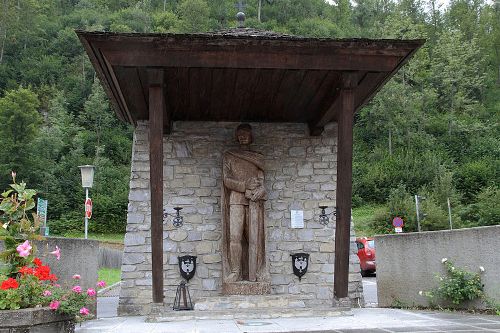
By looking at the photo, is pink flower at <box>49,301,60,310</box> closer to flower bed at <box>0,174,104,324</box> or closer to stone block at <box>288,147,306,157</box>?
flower bed at <box>0,174,104,324</box>

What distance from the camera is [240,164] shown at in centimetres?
750

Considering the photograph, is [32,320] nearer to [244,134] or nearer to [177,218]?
[177,218]

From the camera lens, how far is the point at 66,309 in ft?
15.7

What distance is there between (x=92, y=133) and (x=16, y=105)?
787 cm

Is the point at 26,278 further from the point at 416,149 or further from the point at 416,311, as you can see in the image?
the point at 416,149

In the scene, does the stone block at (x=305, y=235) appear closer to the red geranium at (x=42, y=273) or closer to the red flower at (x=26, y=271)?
the red geranium at (x=42, y=273)

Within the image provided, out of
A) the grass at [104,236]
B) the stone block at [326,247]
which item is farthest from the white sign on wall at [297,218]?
the grass at [104,236]

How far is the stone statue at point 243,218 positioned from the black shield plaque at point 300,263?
2.35 ft

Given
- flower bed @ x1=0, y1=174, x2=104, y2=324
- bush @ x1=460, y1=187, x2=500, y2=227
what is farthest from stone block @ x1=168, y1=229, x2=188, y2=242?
bush @ x1=460, y1=187, x2=500, y2=227

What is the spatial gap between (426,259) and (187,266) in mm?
3197

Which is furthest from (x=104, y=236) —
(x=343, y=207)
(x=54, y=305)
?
(x=54, y=305)

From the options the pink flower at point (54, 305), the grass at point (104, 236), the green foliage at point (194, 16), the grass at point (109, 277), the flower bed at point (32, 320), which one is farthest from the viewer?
the green foliage at point (194, 16)

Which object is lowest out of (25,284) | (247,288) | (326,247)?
(247,288)

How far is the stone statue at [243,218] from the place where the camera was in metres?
7.26
